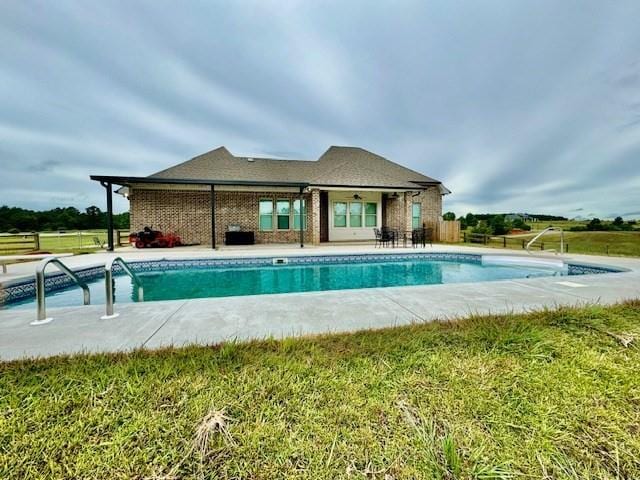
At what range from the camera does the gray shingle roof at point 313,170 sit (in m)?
16.0

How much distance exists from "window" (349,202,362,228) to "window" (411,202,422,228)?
3.87m

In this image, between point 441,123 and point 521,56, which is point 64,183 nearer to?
point 441,123

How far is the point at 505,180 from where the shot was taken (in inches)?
812

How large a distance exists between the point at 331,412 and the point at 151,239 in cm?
1503

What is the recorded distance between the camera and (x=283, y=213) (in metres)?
16.9

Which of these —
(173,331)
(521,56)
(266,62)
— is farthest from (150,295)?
(521,56)

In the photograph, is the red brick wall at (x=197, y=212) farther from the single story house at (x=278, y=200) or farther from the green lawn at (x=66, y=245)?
the green lawn at (x=66, y=245)

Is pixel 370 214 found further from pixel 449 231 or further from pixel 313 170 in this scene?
pixel 449 231

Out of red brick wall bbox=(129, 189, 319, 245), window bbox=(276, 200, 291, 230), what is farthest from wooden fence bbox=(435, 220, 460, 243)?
window bbox=(276, 200, 291, 230)

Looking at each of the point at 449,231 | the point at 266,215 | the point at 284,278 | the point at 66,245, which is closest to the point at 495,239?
the point at 449,231

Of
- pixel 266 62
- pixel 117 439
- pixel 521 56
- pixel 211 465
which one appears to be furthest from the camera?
pixel 266 62

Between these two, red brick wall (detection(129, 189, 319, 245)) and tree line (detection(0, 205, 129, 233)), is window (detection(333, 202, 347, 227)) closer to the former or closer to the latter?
red brick wall (detection(129, 189, 319, 245))

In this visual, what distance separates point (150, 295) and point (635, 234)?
1426 inches

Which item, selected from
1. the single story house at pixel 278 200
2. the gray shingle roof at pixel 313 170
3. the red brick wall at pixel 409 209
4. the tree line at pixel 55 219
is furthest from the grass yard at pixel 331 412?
the tree line at pixel 55 219
